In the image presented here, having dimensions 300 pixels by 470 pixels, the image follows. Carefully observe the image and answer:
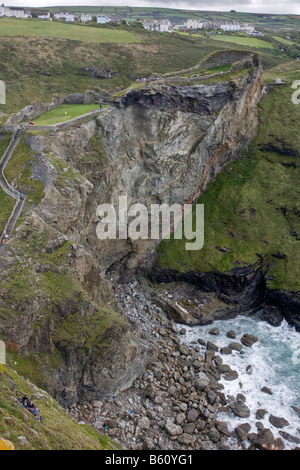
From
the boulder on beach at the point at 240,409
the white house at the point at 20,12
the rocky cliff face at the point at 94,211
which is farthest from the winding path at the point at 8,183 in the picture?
the white house at the point at 20,12

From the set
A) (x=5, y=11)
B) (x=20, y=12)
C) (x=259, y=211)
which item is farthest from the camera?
(x=20, y=12)

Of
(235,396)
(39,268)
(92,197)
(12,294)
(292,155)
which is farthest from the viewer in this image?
(292,155)

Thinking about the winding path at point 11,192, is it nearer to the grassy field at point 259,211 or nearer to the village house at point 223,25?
the grassy field at point 259,211

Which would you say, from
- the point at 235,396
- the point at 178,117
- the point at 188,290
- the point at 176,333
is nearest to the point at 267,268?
the point at 188,290

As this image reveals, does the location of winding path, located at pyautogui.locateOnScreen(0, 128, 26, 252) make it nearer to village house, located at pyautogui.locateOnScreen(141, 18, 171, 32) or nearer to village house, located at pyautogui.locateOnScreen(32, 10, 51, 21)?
village house, located at pyautogui.locateOnScreen(32, 10, 51, 21)

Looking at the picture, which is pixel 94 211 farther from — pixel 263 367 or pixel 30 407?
pixel 263 367

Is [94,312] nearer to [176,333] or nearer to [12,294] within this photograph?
[12,294]

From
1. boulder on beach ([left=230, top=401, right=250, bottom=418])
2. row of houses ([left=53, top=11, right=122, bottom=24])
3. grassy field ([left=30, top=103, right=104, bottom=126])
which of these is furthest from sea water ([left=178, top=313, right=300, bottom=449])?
row of houses ([left=53, top=11, right=122, bottom=24])

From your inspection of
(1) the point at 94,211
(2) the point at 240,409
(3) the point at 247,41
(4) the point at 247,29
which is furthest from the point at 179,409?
(4) the point at 247,29
